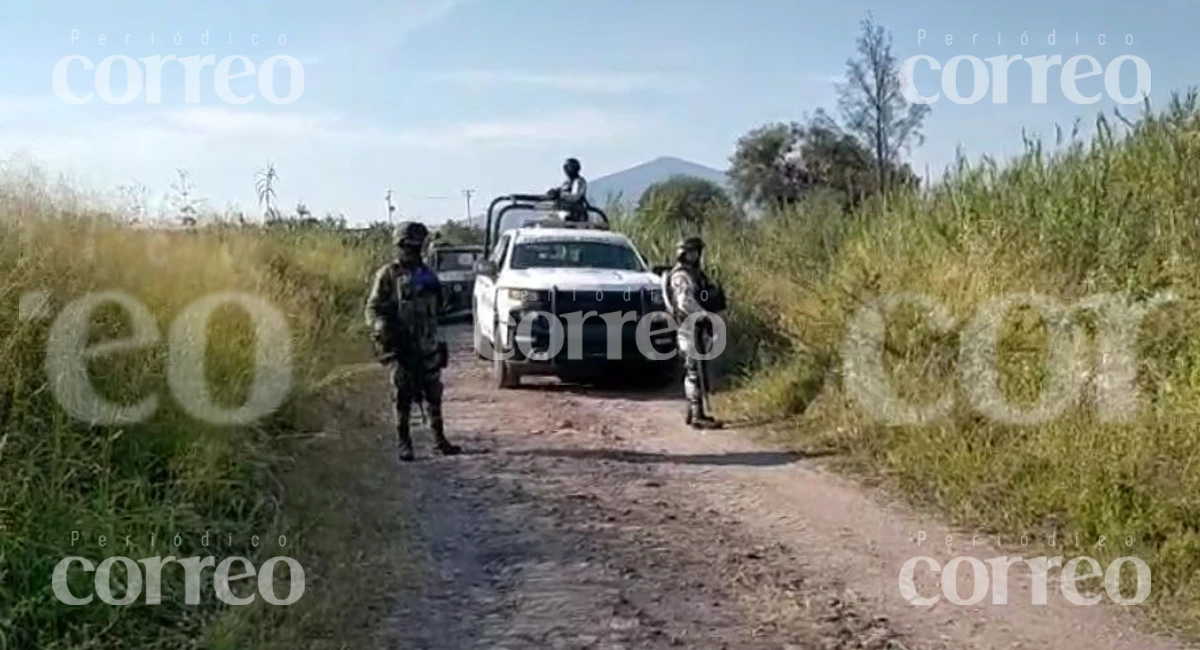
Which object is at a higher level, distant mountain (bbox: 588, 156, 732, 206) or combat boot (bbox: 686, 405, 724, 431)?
distant mountain (bbox: 588, 156, 732, 206)

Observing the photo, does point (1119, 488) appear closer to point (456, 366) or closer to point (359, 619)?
point (359, 619)

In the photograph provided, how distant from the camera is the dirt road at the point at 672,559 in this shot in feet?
15.7

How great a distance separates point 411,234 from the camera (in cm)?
796

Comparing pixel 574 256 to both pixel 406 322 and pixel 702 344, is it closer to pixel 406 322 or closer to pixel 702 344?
pixel 702 344

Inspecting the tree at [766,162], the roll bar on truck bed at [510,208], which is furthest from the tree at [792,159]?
the roll bar on truck bed at [510,208]

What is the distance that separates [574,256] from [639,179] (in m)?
14.3

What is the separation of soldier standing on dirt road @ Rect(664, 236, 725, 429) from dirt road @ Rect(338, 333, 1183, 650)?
0.68 metres

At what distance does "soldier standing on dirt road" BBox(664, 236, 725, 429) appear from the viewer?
9398 millimetres

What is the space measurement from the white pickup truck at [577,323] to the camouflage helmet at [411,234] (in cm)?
329

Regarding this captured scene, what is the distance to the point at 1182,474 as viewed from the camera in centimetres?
580

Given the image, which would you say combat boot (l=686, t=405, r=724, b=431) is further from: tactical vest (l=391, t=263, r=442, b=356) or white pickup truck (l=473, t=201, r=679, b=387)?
tactical vest (l=391, t=263, r=442, b=356)

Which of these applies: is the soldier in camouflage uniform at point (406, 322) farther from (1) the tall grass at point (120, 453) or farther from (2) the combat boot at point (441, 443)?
(1) the tall grass at point (120, 453)

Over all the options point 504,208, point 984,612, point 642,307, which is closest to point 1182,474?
point 984,612

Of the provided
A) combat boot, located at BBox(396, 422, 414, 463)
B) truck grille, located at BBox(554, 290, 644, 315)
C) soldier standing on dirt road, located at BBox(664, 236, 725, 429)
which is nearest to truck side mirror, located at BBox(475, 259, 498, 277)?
truck grille, located at BBox(554, 290, 644, 315)
